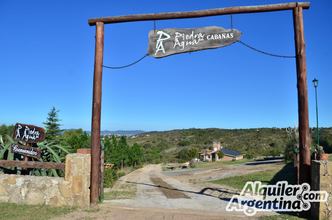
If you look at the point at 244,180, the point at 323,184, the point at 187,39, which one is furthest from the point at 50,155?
the point at 244,180

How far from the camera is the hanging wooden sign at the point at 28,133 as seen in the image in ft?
34.1

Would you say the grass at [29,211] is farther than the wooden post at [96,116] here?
No

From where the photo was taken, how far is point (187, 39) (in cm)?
977

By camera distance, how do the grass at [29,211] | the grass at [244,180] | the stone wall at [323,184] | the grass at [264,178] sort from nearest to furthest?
the stone wall at [323,184] → the grass at [29,211] → the grass at [264,178] → the grass at [244,180]

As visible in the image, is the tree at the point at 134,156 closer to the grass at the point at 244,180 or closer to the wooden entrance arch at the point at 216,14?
the grass at the point at 244,180

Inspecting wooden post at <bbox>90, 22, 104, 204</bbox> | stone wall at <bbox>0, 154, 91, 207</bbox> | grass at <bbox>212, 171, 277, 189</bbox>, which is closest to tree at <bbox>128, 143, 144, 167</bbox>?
grass at <bbox>212, 171, 277, 189</bbox>

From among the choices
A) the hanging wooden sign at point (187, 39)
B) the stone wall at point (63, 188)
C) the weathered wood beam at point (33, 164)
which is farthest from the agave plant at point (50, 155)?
the hanging wooden sign at point (187, 39)

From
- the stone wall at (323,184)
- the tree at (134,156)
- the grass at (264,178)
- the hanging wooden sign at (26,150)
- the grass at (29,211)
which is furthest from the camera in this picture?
the tree at (134,156)

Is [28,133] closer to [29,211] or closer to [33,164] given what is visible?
[33,164]

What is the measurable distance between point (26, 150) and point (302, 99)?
275 inches

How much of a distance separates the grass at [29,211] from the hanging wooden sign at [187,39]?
435cm

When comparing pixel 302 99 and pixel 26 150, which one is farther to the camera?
pixel 26 150

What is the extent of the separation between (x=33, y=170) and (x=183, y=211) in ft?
15.0

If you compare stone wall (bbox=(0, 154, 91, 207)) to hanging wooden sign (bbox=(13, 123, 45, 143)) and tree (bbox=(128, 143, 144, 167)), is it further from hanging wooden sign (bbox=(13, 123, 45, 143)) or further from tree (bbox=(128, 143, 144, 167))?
tree (bbox=(128, 143, 144, 167))
